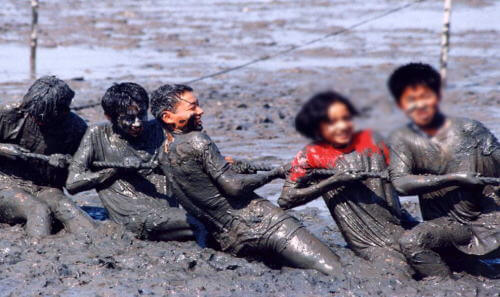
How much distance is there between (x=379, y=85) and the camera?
4.42m

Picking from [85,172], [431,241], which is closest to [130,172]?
[85,172]

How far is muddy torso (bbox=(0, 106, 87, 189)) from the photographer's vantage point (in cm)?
772

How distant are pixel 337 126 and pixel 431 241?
1.44m

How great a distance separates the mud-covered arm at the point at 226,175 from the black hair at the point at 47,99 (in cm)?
149

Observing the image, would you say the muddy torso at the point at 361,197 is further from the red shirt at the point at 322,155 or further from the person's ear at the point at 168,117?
the person's ear at the point at 168,117

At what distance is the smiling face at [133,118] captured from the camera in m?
7.30

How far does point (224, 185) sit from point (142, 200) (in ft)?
3.91

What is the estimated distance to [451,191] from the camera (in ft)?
20.7

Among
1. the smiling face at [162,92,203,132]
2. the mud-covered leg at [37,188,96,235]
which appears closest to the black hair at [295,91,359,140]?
the smiling face at [162,92,203,132]

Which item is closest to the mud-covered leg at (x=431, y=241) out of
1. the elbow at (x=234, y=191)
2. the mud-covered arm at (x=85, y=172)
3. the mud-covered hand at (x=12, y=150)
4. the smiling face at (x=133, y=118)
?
the elbow at (x=234, y=191)

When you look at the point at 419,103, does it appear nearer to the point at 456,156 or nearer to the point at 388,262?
the point at 456,156

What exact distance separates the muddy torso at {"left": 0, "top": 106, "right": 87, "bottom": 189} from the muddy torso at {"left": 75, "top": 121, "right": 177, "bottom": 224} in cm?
30

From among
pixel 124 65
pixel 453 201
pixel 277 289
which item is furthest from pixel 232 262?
pixel 124 65

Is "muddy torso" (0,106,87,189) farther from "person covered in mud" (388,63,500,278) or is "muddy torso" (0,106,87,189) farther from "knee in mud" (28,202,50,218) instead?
"person covered in mud" (388,63,500,278)
